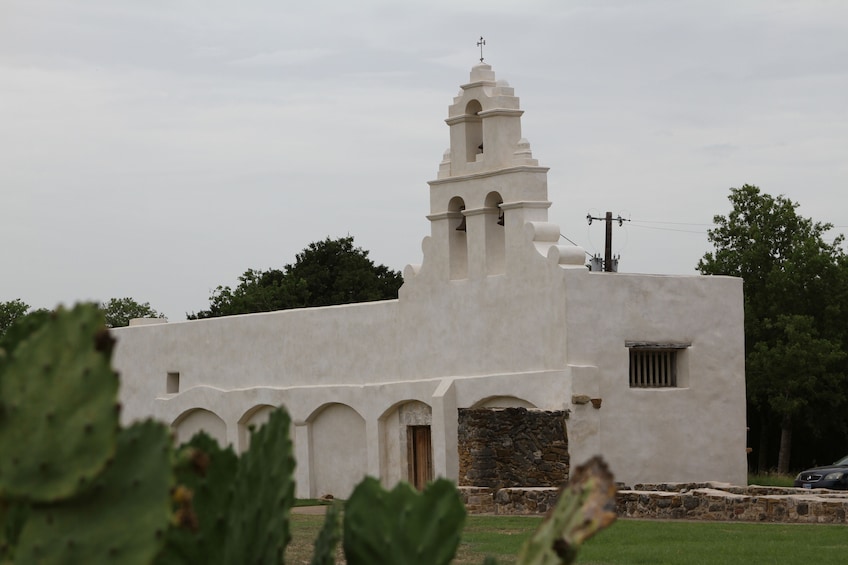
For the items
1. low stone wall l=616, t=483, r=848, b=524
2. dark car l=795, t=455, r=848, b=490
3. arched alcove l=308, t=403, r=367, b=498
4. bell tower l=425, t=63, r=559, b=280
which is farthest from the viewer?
arched alcove l=308, t=403, r=367, b=498

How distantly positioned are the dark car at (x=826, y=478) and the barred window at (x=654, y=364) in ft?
12.5

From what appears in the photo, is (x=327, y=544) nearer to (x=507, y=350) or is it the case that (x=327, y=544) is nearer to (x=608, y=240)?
(x=507, y=350)

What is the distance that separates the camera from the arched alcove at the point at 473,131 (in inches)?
1170

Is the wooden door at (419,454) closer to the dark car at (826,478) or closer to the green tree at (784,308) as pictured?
the dark car at (826,478)

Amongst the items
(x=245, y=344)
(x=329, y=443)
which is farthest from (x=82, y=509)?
(x=245, y=344)

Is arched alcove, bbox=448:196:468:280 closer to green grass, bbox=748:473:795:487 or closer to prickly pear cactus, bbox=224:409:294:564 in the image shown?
A: green grass, bbox=748:473:795:487

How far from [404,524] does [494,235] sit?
24469mm

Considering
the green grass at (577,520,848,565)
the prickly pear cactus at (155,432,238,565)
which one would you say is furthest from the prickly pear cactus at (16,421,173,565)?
the green grass at (577,520,848,565)

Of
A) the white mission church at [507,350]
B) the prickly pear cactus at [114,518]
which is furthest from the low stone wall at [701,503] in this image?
the prickly pear cactus at [114,518]

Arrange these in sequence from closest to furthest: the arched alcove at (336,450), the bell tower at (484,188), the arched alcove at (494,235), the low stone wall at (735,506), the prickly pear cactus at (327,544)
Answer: the prickly pear cactus at (327,544) → the low stone wall at (735,506) → the bell tower at (484,188) → the arched alcove at (494,235) → the arched alcove at (336,450)

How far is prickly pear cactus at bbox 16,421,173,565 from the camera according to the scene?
369 centimetres

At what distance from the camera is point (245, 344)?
3475 centimetres

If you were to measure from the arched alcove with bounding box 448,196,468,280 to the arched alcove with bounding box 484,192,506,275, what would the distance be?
0.85 meters

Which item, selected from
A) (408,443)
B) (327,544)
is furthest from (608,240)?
(327,544)
